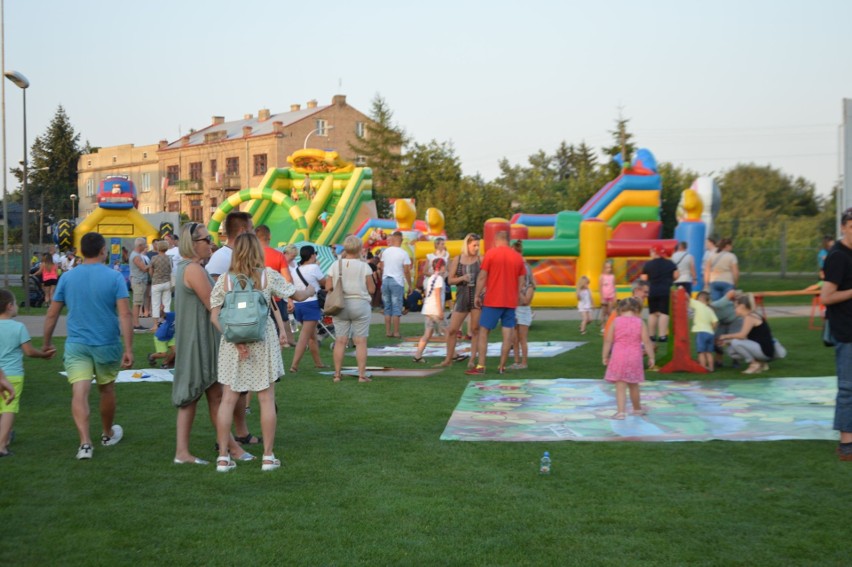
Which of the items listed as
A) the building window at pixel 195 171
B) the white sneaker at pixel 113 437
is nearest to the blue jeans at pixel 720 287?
the white sneaker at pixel 113 437

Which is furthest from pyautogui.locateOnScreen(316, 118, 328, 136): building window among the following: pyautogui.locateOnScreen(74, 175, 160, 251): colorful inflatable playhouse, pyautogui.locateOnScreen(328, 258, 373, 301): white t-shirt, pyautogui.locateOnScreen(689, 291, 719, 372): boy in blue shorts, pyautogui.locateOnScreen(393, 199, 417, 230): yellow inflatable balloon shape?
pyautogui.locateOnScreen(328, 258, 373, 301): white t-shirt

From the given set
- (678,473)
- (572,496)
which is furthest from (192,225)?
(678,473)

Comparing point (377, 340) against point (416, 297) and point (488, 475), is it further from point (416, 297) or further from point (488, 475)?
point (488, 475)

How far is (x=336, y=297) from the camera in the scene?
10.8 metres

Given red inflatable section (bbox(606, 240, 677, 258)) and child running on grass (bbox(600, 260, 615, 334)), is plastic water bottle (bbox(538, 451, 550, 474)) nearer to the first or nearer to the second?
child running on grass (bbox(600, 260, 615, 334))

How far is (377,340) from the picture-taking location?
17.0 metres

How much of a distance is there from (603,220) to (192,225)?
58.4 ft

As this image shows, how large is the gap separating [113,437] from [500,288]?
5.59m

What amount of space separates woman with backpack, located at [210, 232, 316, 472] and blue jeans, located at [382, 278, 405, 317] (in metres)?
10.1

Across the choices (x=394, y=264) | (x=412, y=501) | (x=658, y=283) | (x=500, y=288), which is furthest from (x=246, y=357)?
(x=394, y=264)

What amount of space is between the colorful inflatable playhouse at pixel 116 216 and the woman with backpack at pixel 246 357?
2324cm

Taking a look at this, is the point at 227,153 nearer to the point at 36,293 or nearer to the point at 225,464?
the point at 36,293

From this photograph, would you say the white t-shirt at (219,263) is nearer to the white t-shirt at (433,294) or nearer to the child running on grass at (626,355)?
the child running on grass at (626,355)

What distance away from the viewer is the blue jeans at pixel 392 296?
17.0m
